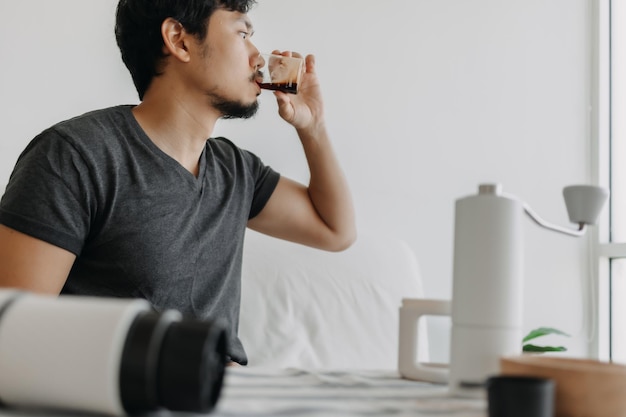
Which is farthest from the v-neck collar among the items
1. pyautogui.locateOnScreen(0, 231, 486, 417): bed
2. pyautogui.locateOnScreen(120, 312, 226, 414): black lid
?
pyautogui.locateOnScreen(120, 312, 226, 414): black lid

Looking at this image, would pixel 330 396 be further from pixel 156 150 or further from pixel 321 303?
pixel 321 303

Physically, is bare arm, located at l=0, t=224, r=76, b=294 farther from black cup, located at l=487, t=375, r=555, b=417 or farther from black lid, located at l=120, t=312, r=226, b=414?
black cup, located at l=487, t=375, r=555, b=417

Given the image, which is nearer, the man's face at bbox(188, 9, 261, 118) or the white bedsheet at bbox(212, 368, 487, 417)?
the white bedsheet at bbox(212, 368, 487, 417)

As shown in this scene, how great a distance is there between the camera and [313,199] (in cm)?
174

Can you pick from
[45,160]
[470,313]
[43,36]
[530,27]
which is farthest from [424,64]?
[470,313]

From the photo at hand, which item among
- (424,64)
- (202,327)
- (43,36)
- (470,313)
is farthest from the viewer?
(424,64)

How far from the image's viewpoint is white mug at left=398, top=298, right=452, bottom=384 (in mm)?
947

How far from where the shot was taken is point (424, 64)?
7.89 ft

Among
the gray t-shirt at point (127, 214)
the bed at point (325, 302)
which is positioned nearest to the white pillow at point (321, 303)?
the bed at point (325, 302)

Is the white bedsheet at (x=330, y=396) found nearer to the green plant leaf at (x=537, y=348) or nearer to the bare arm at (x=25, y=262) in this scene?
the bare arm at (x=25, y=262)

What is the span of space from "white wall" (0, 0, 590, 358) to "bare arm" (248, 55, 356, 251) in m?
0.47

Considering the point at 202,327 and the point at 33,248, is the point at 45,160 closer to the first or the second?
the point at 33,248

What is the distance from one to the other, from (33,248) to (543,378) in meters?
0.84

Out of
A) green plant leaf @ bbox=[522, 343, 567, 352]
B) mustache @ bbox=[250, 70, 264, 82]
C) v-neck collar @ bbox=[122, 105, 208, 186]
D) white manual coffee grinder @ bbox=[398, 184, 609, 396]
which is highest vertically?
mustache @ bbox=[250, 70, 264, 82]
